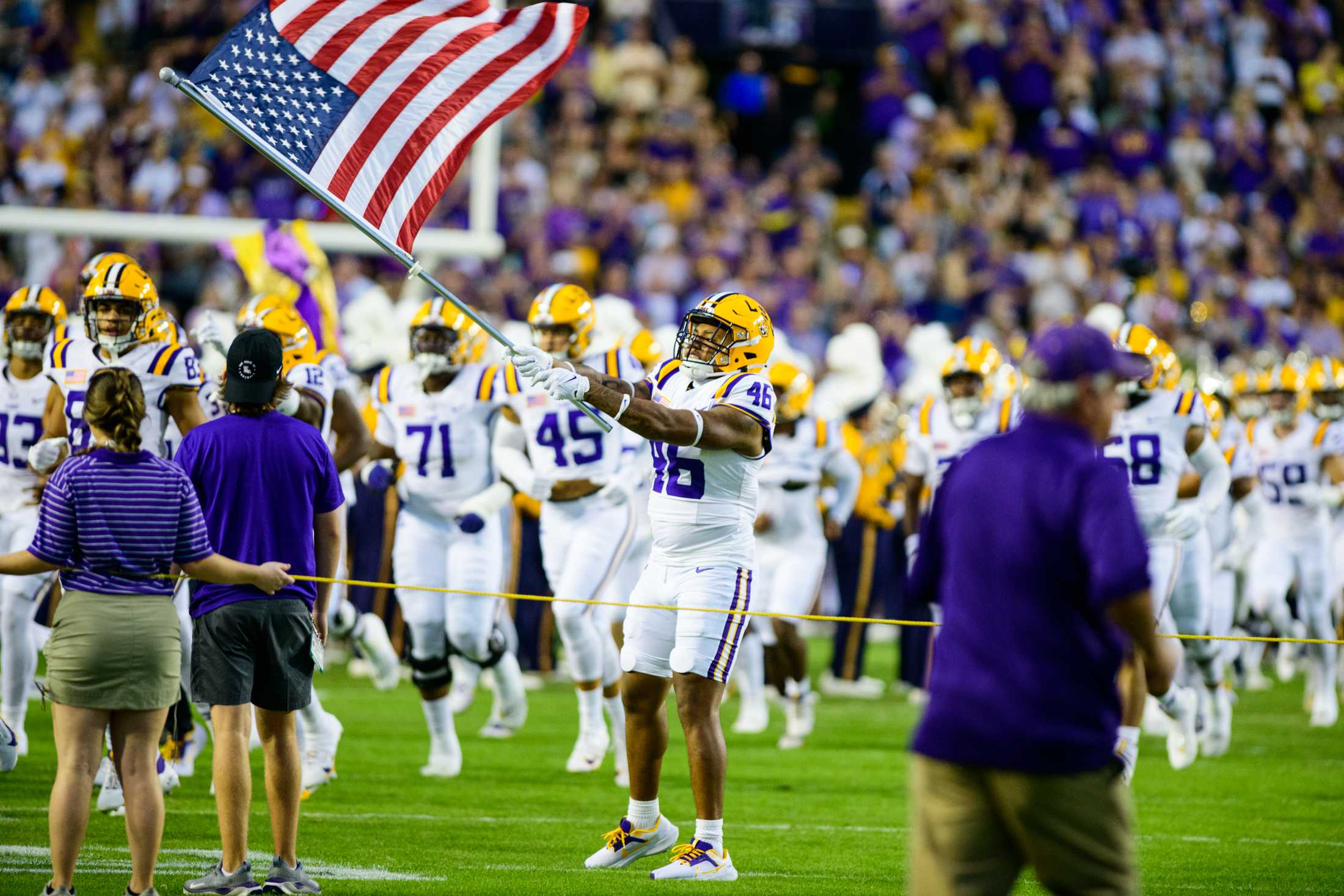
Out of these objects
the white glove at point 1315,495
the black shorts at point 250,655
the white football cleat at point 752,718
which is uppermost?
the white glove at point 1315,495

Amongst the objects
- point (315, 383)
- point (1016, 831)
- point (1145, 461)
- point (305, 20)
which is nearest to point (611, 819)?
point (315, 383)

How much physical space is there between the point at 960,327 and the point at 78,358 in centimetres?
1330

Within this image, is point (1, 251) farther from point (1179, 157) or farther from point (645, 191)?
point (1179, 157)

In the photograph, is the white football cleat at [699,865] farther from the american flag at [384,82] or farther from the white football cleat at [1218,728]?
the white football cleat at [1218,728]

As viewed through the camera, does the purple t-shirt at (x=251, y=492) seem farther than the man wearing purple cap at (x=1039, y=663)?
Yes

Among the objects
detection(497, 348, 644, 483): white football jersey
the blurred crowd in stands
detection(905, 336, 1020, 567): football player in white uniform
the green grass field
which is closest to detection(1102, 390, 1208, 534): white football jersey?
the green grass field

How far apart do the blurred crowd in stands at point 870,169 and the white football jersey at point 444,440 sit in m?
5.64

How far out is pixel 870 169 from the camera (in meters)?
22.7

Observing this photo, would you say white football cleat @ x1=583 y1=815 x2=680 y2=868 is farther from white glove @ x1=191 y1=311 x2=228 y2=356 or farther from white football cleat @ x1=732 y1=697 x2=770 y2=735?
white football cleat @ x1=732 y1=697 x2=770 y2=735

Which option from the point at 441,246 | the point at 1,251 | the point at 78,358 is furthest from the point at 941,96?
the point at 78,358

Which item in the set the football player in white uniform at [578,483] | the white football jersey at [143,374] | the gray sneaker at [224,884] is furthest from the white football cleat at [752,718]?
the gray sneaker at [224,884]

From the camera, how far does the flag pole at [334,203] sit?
623 cm

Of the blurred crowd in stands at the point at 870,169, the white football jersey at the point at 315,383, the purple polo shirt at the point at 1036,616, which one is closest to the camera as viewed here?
the purple polo shirt at the point at 1036,616

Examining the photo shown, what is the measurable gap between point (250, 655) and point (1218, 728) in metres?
6.55
